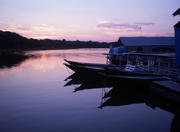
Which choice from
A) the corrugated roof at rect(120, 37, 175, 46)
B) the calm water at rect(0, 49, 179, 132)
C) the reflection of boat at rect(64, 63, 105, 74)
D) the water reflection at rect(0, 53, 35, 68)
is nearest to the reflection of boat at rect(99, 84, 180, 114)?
the calm water at rect(0, 49, 179, 132)

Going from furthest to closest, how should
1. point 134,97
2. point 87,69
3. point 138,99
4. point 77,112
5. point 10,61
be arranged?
point 10,61 → point 87,69 → point 134,97 → point 138,99 → point 77,112

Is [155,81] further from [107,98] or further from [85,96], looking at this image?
[85,96]

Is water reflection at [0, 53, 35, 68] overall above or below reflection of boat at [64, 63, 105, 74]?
below

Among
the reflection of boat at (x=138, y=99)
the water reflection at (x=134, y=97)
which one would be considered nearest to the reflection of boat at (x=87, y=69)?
the water reflection at (x=134, y=97)

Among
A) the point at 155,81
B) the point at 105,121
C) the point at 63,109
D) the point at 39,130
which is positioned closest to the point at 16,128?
the point at 39,130

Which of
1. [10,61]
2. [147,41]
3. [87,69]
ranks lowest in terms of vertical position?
[10,61]

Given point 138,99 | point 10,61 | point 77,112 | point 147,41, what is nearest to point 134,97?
point 138,99

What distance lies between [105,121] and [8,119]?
4277 millimetres

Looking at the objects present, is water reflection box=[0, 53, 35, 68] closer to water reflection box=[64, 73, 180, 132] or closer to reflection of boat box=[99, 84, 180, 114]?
water reflection box=[64, 73, 180, 132]

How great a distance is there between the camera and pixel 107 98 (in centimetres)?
1137

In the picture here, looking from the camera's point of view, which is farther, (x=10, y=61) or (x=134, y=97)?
(x=10, y=61)

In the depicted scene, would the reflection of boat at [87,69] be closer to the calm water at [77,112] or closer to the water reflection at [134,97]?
the water reflection at [134,97]

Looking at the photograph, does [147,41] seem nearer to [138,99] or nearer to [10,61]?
[138,99]

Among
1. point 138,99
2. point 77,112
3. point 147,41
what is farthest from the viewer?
point 147,41
